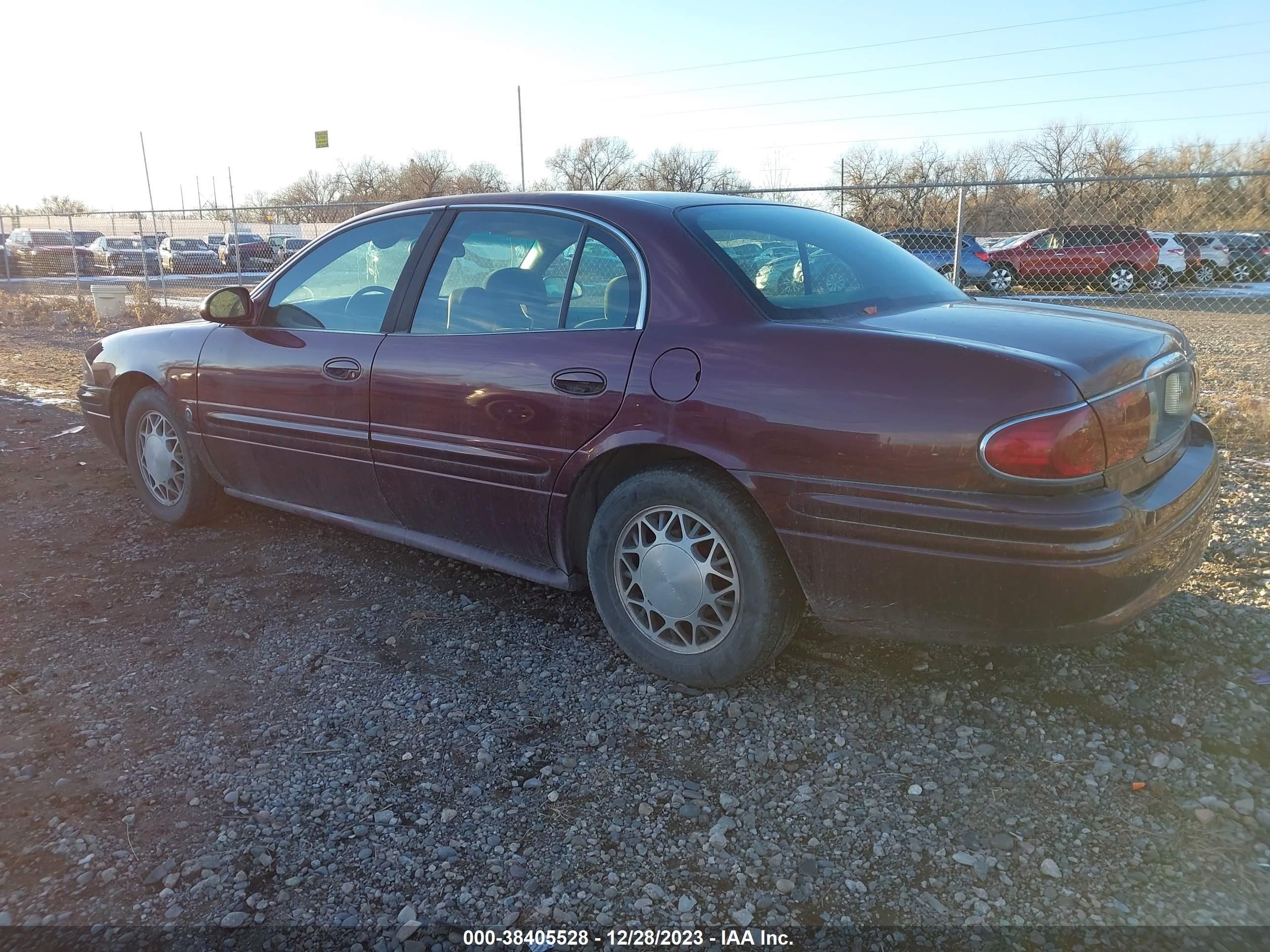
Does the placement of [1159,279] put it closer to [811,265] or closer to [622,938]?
[811,265]

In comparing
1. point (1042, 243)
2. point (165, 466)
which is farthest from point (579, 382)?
point (1042, 243)

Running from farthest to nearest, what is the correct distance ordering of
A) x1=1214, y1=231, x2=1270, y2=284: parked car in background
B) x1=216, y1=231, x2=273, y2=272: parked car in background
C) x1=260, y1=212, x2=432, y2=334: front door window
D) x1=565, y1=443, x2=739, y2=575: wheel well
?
x1=216, y1=231, x2=273, y2=272: parked car in background, x1=1214, y1=231, x2=1270, y2=284: parked car in background, x1=260, y1=212, x2=432, y2=334: front door window, x1=565, y1=443, x2=739, y2=575: wheel well

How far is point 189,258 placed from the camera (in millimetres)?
26469

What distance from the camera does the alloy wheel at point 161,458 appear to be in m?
4.60

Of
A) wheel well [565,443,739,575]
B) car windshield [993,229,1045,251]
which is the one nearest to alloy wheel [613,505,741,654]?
wheel well [565,443,739,575]

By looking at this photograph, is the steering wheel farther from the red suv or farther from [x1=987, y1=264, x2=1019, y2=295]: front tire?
[x1=987, y1=264, x2=1019, y2=295]: front tire

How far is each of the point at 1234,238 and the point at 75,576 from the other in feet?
66.1

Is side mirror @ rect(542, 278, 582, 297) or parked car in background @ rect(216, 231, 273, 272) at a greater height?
parked car in background @ rect(216, 231, 273, 272)

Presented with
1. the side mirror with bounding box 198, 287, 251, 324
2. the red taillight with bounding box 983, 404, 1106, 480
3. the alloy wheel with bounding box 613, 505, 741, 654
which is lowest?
the alloy wheel with bounding box 613, 505, 741, 654

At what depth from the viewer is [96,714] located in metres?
2.90

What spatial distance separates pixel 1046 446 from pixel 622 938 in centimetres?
153

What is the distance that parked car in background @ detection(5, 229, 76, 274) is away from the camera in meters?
27.5

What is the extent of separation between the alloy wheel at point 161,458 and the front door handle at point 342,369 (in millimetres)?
1285

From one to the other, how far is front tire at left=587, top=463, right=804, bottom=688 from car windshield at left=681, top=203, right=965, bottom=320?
0.62 meters
